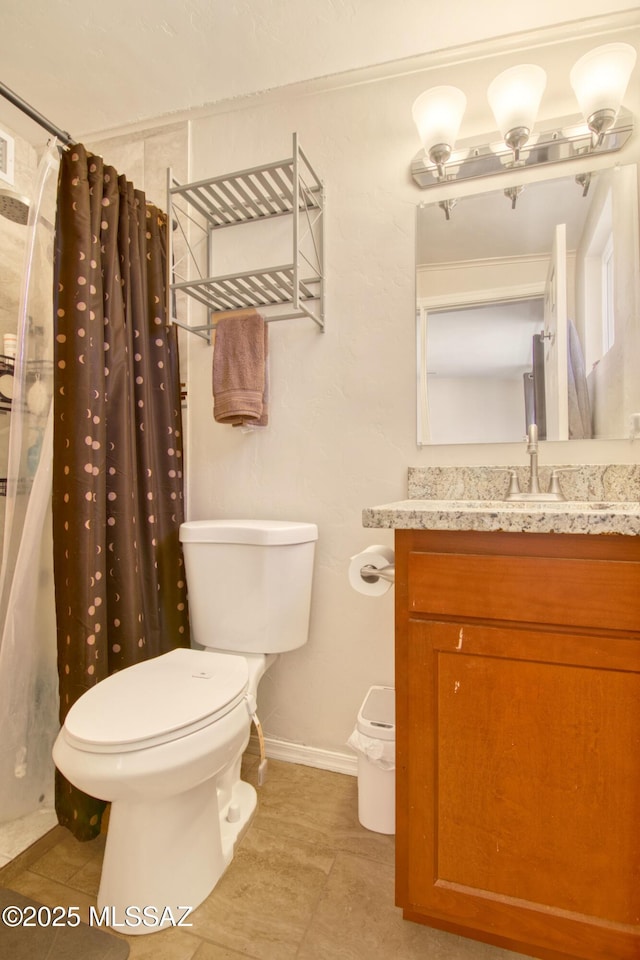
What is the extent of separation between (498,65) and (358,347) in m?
0.91

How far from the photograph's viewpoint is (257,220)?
1665 millimetres

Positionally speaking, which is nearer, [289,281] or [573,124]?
[573,124]

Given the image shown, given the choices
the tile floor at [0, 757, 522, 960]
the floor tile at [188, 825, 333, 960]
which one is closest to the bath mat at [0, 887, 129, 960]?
the tile floor at [0, 757, 522, 960]

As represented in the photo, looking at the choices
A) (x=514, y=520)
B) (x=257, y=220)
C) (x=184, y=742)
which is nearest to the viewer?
(x=514, y=520)

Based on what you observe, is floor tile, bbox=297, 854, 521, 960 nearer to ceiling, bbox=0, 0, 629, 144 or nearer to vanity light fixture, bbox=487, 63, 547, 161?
vanity light fixture, bbox=487, 63, 547, 161

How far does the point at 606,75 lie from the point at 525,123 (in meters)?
0.20

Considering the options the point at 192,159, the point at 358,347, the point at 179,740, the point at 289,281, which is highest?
the point at 192,159

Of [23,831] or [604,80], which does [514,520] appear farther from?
[23,831]

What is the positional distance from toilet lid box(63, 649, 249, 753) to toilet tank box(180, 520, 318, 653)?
0.17 m

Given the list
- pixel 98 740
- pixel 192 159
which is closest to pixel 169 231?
pixel 192 159

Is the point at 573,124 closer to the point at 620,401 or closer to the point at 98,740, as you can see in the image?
the point at 620,401

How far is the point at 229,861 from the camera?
45.7 inches

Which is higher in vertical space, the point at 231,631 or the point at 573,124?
the point at 573,124

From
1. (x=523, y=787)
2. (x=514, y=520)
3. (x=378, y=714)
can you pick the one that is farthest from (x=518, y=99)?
(x=378, y=714)
